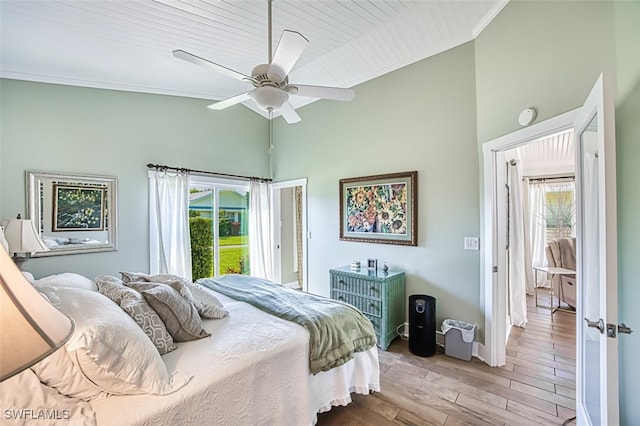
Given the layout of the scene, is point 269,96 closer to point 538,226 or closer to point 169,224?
point 169,224

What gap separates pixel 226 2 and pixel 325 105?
2106 mm

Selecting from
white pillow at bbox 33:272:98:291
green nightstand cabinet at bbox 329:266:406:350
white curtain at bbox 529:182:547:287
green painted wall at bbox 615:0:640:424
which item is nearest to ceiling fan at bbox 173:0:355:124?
green painted wall at bbox 615:0:640:424

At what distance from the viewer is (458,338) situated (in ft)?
9.22

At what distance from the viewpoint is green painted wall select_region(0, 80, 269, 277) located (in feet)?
9.58

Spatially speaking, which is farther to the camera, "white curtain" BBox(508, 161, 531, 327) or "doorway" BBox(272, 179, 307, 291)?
"doorway" BBox(272, 179, 307, 291)

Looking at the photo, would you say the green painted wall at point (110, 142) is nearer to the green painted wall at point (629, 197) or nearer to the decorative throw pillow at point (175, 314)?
the decorative throw pillow at point (175, 314)

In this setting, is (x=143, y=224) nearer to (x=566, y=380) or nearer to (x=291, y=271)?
(x=291, y=271)

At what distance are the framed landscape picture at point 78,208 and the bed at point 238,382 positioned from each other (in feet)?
5.46

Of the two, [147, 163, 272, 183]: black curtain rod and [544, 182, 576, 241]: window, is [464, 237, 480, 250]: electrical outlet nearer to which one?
[147, 163, 272, 183]: black curtain rod

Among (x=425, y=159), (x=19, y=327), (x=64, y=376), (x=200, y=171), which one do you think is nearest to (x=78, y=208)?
(x=200, y=171)

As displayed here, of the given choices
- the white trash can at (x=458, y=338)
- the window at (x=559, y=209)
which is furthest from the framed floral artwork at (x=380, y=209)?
the window at (x=559, y=209)

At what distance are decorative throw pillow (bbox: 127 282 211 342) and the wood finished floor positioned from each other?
1.12m

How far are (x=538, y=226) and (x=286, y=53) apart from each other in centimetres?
584

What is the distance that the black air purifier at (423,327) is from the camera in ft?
9.46
